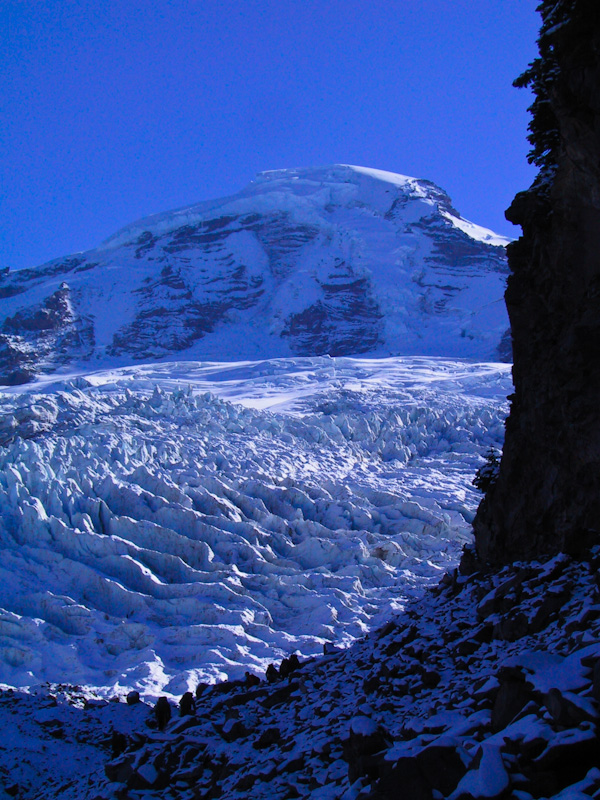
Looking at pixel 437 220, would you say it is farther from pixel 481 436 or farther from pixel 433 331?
pixel 481 436

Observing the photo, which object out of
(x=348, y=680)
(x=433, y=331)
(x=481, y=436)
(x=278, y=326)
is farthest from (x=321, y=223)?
(x=348, y=680)

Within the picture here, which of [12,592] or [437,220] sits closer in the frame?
[12,592]

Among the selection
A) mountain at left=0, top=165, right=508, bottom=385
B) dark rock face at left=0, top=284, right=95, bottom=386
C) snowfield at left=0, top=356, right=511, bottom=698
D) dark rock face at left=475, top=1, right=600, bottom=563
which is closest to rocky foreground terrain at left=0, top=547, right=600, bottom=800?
dark rock face at left=475, top=1, right=600, bottom=563

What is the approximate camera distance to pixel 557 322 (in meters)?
13.1

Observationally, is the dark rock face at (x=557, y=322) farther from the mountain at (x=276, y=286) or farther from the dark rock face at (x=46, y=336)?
the dark rock face at (x=46, y=336)

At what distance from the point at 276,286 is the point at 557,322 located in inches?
5991

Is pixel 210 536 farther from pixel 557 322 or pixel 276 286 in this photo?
pixel 276 286

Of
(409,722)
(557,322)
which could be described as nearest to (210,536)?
(557,322)

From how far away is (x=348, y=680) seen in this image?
1107 cm

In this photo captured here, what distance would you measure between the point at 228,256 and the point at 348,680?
16744 centimetres

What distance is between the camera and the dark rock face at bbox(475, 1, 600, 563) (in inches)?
421

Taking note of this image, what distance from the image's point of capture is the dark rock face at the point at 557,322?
10695mm

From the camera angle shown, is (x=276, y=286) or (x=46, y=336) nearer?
(x=46, y=336)

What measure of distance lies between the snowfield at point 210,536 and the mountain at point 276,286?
6922 centimetres
